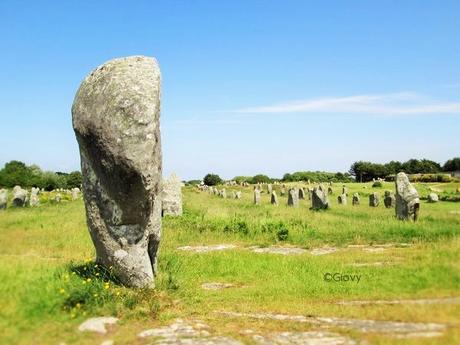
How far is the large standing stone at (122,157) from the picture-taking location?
11086mm

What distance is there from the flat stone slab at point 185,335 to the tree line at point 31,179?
79962 mm

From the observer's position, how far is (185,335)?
352 inches

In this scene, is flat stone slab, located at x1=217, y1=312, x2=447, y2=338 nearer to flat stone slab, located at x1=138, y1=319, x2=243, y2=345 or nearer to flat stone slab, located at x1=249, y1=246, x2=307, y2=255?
flat stone slab, located at x1=138, y1=319, x2=243, y2=345

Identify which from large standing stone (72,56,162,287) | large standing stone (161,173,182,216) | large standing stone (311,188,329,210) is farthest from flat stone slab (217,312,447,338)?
large standing stone (311,188,329,210)

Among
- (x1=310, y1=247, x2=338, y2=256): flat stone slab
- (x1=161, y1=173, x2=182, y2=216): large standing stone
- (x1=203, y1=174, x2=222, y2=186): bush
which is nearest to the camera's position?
(x1=310, y1=247, x2=338, y2=256): flat stone slab

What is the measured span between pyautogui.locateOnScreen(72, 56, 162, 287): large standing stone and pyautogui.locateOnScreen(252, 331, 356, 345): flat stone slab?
152 inches

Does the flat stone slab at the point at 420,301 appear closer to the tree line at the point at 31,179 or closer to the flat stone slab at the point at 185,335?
the flat stone slab at the point at 185,335

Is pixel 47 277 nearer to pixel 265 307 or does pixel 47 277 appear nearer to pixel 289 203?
pixel 265 307

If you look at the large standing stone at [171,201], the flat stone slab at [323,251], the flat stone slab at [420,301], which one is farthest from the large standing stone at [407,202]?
the flat stone slab at [420,301]

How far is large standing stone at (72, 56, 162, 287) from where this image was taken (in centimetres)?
1109

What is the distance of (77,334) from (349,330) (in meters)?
4.88

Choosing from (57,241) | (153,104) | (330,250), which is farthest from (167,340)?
(57,241)

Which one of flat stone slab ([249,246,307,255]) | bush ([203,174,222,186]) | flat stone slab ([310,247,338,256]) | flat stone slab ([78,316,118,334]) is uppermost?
bush ([203,174,222,186])

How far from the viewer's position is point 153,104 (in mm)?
11391
